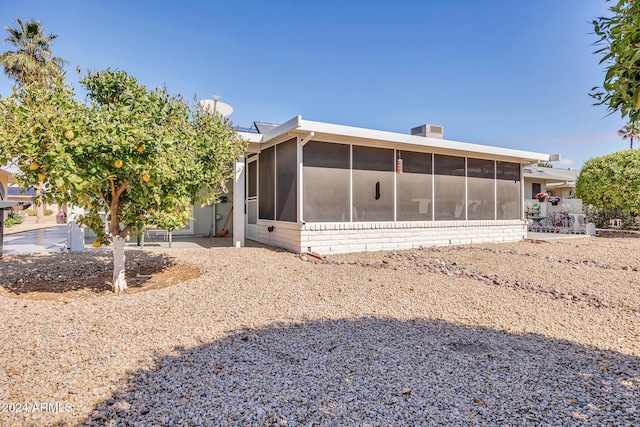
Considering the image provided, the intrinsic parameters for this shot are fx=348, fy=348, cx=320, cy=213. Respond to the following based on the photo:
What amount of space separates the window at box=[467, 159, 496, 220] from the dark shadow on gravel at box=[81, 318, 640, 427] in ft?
23.6

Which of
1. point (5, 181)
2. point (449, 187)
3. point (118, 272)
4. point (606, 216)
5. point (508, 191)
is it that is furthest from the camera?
point (5, 181)

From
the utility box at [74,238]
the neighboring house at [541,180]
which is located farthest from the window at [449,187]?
the neighboring house at [541,180]

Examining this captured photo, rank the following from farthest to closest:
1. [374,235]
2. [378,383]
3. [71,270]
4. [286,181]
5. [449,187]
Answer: [449,187], [374,235], [286,181], [71,270], [378,383]

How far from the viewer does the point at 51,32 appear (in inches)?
650

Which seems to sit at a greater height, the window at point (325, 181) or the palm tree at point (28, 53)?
the palm tree at point (28, 53)

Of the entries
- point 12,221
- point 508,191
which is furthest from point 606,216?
point 12,221

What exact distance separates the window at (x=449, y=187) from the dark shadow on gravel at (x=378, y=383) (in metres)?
6.36

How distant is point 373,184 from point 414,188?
1286 mm

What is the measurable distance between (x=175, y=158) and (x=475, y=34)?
1077 centimetres

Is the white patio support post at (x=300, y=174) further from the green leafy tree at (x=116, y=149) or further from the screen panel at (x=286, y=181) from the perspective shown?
the green leafy tree at (x=116, y=149)

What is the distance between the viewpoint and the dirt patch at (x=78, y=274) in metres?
4.65

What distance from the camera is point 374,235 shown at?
836 centimetres

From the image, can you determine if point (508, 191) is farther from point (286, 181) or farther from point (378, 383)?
point (378, 383)

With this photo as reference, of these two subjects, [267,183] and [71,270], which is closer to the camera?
[71,270]
